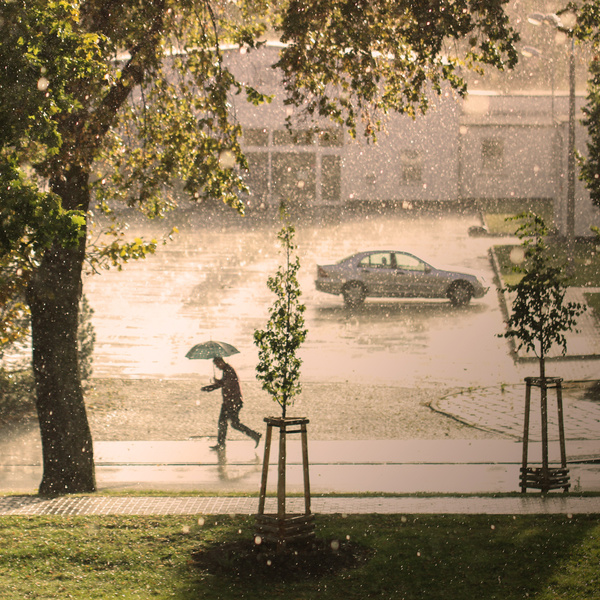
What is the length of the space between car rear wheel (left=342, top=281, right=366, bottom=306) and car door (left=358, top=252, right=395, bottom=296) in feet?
0.63

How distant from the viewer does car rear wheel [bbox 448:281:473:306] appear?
89.9 ft

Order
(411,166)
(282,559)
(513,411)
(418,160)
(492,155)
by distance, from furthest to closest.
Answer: (492,155) → (411,166) → (418,160) → (513,411) → (282,559)

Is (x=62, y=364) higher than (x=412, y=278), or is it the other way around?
(x=412, y=278)

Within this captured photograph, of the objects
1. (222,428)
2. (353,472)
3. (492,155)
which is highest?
(492,155)

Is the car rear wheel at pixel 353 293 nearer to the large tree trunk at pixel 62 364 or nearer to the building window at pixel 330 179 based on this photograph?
the large tree trunk at pixel 62 364

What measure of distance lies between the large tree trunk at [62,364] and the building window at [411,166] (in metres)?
36.5

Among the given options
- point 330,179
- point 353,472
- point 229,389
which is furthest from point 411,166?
point 353,472

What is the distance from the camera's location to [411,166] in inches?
1891

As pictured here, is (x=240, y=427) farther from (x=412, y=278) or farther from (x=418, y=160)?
(x=418, y=160)

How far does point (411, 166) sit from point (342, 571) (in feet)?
134

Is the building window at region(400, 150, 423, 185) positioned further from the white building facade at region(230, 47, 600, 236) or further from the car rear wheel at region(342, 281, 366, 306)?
the car rear wheel at region(342, 281, 366, 306)

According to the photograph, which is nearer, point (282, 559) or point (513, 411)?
point (282, 559)

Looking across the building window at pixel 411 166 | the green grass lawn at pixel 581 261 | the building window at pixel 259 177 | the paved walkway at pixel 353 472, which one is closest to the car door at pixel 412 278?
the green grass lawn at pixel 581 261

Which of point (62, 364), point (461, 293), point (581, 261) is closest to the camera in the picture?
point (62, 364)
